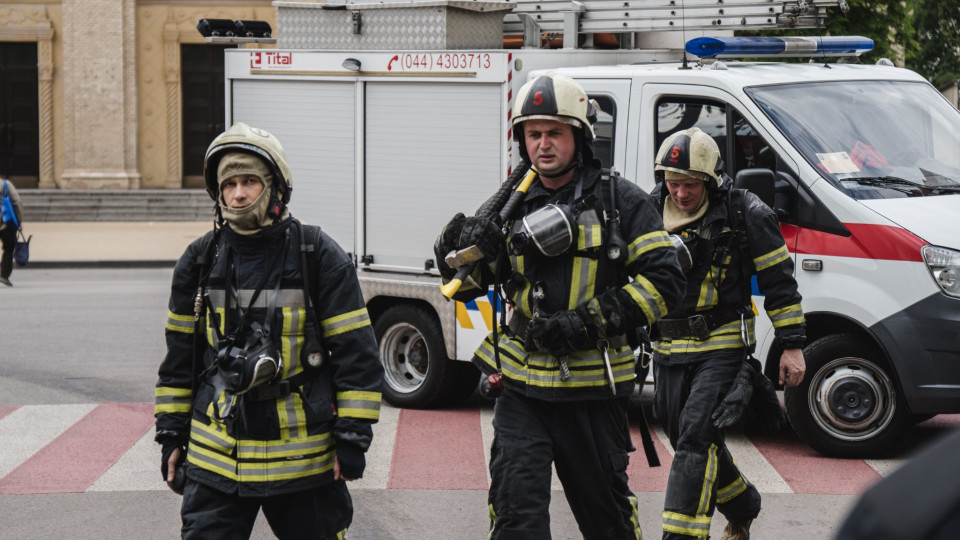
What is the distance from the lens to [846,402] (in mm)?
7695

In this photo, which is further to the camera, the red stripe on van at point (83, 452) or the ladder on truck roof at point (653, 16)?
the ladder on truck roof at point (653, 16)

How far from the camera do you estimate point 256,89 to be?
974cm

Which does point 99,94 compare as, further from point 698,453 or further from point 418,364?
point 698,453

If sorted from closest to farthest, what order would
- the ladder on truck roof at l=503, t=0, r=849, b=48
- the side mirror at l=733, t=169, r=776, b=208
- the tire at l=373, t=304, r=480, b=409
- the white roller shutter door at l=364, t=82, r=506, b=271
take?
1. the side mirror at l=733, t=169, r=776, b=208
2. the white roller shutter door at l=364, t=82, r=506, b=271
3. the ladder on truck roof at l=503, t=0, r=849, b=48
4. the tire at l=373, t=304, r=480, b=409

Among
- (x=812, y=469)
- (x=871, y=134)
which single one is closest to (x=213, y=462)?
(x=812, y=469)

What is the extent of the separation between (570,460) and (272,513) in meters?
1.07

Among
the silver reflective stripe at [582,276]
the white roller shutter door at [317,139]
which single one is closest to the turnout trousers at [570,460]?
the silver reflective stripe at [582,276]

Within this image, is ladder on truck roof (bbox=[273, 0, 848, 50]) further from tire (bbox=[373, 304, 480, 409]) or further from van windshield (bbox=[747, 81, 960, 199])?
tire (bbox=[373, 304, 480, 409])

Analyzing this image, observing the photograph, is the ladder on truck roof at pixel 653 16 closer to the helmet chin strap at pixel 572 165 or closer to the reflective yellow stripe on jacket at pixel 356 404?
the helmet chin strap at pixel 572 165

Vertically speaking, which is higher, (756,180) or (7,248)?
(756,180)

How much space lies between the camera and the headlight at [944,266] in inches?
285

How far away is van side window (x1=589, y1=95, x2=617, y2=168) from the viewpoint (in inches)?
328

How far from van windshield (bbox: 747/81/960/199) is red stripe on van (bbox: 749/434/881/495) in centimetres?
152

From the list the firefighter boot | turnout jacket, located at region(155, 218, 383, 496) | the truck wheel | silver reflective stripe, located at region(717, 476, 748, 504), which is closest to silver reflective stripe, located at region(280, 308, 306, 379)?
turnout jacket, located at region(155, 218, 383, 496)
